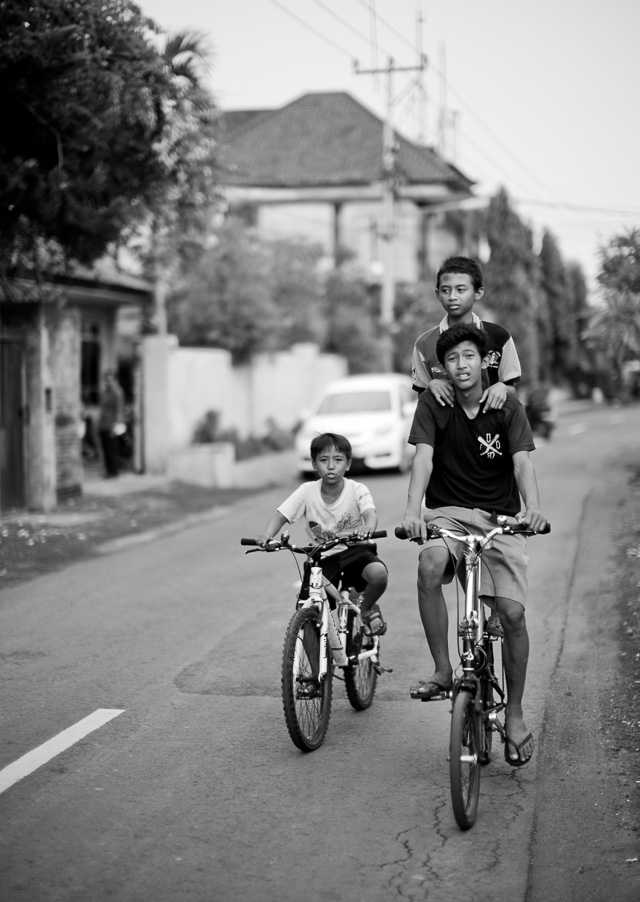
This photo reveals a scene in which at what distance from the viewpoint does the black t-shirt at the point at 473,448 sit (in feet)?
17.7

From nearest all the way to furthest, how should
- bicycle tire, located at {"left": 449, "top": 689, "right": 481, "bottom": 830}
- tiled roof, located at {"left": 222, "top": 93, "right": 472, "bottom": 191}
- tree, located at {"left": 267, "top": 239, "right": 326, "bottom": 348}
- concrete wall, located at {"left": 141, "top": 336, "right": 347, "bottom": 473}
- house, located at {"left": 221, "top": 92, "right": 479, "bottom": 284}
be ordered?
1. bicycle tire, located at {"left": 449, "top": 689, "right": 481, "bottom": 830}
2. concrete wall, located at {"left": 141, "top": 336, "right": 347, "bottom": 473}
3. tree, located at {"left": 267, "top": 239, "right": 326, "bottom": 348}
4. house, located at {"left": 221, "top": 92, "right": 479, "bottom": 284}
5. tiled roof, located at {"left": 222, "top": 93, "right": 472, "bottom": 191}

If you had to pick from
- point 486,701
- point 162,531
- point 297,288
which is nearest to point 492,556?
point 486,701

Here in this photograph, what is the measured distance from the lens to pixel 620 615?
901cm

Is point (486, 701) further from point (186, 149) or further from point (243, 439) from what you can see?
point (243, 439)

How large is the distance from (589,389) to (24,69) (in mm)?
52224

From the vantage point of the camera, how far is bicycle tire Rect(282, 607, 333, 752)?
5496 mm

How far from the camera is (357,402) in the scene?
21938 millimetres

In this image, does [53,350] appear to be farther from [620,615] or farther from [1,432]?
[620,615]

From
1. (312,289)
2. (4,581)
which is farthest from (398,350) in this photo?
(4,581)

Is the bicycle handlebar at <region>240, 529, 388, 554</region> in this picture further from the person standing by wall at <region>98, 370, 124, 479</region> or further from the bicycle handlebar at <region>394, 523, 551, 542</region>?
the person standing by wall at <region>98, 370, 124, 479</region>

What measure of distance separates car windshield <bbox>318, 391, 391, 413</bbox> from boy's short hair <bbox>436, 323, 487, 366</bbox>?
639 inches

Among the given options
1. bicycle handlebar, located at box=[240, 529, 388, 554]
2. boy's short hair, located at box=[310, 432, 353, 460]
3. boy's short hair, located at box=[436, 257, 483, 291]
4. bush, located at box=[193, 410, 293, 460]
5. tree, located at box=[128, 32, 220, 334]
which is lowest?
bush, located at box=[193, 410, 293, 460]

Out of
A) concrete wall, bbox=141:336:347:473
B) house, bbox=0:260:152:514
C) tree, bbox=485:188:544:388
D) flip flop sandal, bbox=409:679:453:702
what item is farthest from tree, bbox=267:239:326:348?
flip flop sandal, bbox=409:679:453:702

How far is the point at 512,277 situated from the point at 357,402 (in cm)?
2738
